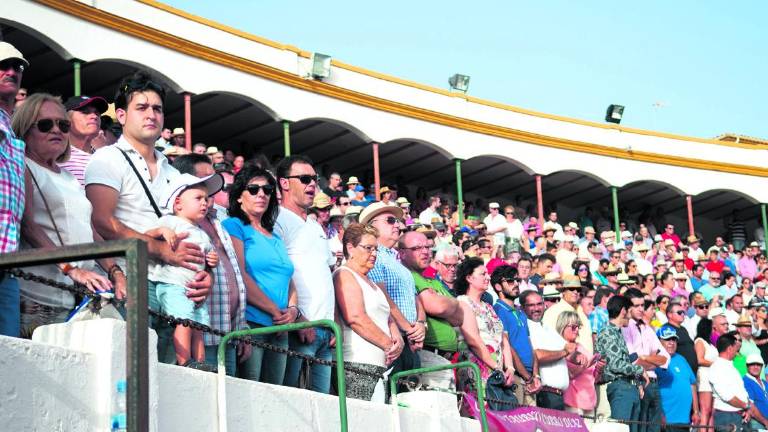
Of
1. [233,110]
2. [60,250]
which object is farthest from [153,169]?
[233,110]

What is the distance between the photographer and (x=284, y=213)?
7402 millimetres

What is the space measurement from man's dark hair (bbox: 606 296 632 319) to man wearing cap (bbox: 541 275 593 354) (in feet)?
0.96

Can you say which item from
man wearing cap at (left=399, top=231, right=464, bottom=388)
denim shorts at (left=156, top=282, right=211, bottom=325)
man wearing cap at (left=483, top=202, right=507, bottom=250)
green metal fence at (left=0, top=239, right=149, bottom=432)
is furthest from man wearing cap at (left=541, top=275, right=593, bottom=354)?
green metal fence at (left=0, top=239, right=149, bottom=432)

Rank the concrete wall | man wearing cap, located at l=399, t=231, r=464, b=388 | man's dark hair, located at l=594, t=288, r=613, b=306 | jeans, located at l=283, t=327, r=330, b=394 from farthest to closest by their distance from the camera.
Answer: man's dark hair, located at l=594, t=288, r=613, b=306 → man wearing cap, located at l=399, t=231, r=464, b=388 → jeans, located at l=283, t=327, r=330, b=394 → the concrete wall

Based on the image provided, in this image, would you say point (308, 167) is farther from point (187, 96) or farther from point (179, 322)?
point (187, 96)

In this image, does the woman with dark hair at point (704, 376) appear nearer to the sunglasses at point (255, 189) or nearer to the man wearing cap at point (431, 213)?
the man wearing cap at point (431, 213)

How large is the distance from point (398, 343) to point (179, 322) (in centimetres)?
274

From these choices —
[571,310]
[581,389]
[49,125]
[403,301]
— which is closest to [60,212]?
[49,125]

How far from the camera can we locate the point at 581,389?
35.1ft

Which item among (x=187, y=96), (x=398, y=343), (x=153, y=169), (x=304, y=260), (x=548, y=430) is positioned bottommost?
(x=548, y=430)

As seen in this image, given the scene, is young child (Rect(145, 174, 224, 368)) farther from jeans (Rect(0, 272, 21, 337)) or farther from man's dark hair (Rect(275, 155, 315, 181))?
man's dark hair (Rect(275, 155, 315, 181))

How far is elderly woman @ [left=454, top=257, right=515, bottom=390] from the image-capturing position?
29.4ft

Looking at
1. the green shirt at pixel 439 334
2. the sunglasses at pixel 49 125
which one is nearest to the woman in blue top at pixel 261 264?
the sunglasses at pixel 49 125

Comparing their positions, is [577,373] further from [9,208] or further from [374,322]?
[9,208]
